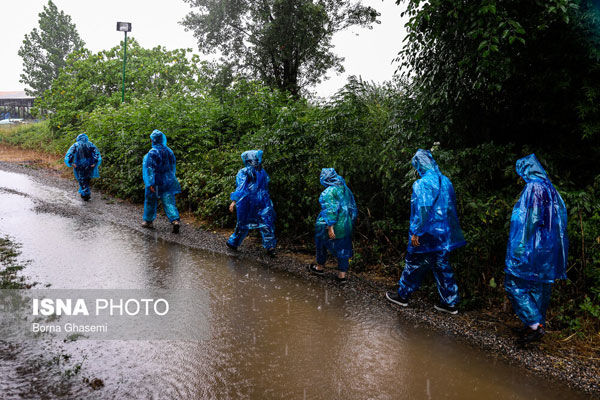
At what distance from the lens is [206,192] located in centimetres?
933

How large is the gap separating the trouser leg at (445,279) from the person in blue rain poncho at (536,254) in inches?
28.7

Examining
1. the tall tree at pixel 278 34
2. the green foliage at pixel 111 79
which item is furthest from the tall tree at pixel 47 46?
the tall tree at pixel 278 34

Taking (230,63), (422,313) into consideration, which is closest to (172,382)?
(422,313)

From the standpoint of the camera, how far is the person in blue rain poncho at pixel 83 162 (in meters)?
10.6

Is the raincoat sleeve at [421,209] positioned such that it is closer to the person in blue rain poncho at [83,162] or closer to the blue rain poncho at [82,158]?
the person in blue rain poncho at [83,162]

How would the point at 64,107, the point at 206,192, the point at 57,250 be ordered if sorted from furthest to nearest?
1. the point at 64,107
2. the point at 206,192
3. the point at 57,250

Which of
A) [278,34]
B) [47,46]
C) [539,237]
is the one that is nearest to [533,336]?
[539,237]

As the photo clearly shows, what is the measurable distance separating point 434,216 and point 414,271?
2.34 feet

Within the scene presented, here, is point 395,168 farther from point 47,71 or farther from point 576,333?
point 47,71

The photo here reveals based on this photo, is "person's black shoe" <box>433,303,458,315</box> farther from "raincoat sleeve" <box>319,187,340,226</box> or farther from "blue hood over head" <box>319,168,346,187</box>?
"blue hood over head" <box>319,168,346,187</box>

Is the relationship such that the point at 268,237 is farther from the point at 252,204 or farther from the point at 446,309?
the point at 446,309

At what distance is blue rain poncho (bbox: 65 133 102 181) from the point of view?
1058 centimetres

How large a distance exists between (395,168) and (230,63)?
14666mm

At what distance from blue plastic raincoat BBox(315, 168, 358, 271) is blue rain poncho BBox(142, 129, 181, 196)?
373 centimetres
